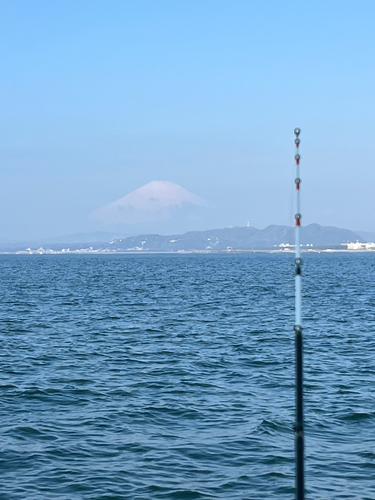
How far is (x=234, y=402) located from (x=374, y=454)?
18.1 feet

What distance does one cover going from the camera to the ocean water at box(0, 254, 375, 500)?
14148 mm

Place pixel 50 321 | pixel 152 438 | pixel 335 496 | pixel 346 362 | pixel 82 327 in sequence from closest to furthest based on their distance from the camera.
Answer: pixel 335 496 < pixel 152 438 < pixel 346 362 < pixel 82 327 < pixel 50 321

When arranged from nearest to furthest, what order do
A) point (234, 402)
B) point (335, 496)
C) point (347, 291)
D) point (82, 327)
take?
point (335, 496) → point (234, 402) → point (82, 327) → point (347, 291)

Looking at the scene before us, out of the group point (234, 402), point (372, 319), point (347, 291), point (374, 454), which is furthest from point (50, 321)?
point (347, 291)

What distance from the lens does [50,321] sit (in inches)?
1681

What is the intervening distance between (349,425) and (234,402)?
363cm

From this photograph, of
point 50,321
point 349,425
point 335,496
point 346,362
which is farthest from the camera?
point 50,321

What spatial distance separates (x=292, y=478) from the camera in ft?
47.0

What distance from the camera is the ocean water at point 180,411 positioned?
46.4 ft

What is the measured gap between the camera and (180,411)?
1945 centimetres

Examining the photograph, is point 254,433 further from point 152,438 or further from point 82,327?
point 82,327

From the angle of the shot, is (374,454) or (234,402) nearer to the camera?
(374,454)

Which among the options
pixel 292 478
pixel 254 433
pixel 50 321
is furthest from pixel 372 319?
pixel 292 478

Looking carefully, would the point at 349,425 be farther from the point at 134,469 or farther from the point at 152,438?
the point at 134,469
